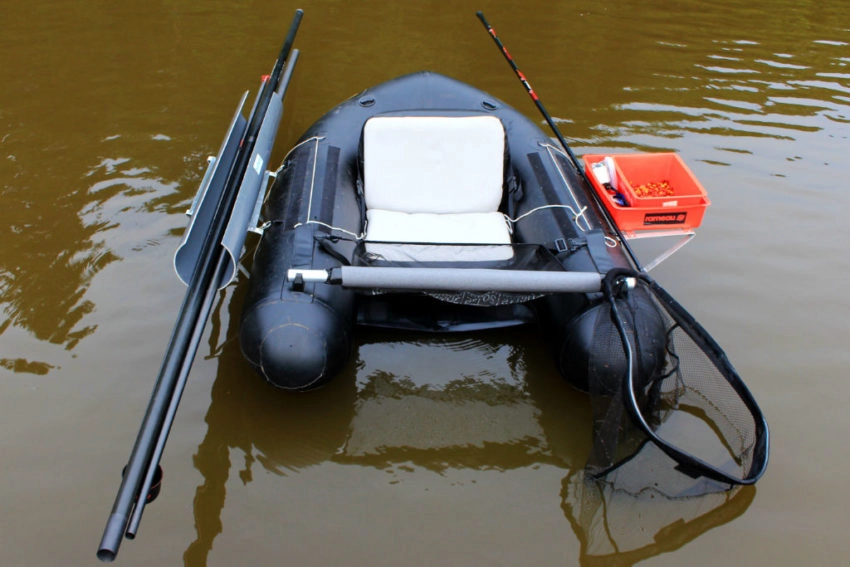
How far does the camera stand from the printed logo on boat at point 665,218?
10.7ft

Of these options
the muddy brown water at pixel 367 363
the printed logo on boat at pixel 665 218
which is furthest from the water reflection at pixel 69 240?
the printed logo on boat at pixel 665 218

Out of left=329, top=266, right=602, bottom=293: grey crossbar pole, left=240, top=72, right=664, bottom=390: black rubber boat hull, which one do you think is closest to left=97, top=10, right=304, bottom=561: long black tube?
left=240, top=72, right=664, bottom=390: black rubber boat hull

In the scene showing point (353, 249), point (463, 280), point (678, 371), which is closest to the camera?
point (463, 280)

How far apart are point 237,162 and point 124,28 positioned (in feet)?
14.3

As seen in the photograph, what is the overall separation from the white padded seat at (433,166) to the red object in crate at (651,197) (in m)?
0.57

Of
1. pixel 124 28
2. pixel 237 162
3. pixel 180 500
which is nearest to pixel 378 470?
pixel 180 500

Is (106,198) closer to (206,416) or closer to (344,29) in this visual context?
(206,416)

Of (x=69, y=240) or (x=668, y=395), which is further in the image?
(x=69, y=240)

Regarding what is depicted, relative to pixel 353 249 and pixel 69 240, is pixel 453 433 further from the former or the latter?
pixel 69 240

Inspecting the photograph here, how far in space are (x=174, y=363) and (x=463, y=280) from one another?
109 cm

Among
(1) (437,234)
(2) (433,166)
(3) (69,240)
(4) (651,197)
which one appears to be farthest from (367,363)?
(3) (69,240)

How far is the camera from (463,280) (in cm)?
259

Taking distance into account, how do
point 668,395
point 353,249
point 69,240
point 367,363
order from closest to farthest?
point 668,395 → point 353,249 → point 367,363 → point 69,240

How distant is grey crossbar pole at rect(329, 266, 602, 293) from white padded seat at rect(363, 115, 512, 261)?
99 cm
